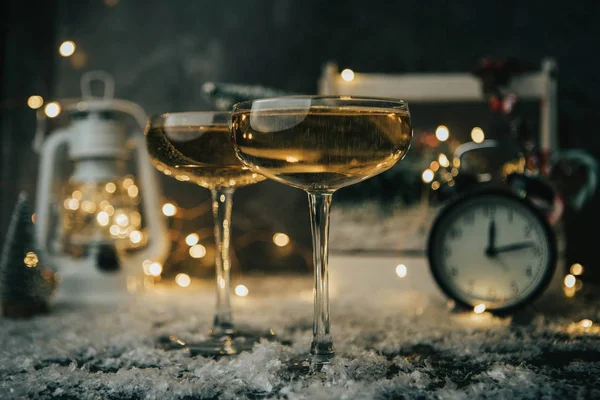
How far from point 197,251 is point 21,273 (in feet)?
2.05

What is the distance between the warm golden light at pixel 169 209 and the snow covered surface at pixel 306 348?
17.1 inches

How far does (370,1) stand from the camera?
1631mm

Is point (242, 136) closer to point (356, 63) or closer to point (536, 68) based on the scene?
point (356, 63)

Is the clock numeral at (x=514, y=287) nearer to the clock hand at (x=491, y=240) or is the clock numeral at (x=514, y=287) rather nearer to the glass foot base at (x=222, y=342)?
the clock hand at (x=491, y=240)

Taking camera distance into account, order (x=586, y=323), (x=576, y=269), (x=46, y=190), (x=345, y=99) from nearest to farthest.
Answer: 1. (x=345, y=99)
2. (x=586, y=323)
3. (x=46, y=190)
4. (x=576, y=269)

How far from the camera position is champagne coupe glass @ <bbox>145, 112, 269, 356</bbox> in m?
0.87

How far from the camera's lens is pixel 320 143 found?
2.20 ft

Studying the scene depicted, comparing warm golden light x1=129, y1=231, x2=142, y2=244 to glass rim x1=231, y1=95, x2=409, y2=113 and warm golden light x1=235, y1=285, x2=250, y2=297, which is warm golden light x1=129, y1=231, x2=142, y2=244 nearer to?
warm golden light x1=235, y1=285, x2=250, y2=297

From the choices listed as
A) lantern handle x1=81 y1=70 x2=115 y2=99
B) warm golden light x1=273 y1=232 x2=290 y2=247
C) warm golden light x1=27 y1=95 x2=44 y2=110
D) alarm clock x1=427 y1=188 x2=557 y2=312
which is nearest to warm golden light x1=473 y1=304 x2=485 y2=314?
alarm clock x1=427 y1=188 x2=557 y2=312

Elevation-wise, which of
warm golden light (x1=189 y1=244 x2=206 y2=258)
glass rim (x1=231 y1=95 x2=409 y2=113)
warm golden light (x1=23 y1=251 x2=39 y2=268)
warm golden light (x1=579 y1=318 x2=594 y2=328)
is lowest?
warm golden light (x1=579 y1=318 x2=594 y2=328)

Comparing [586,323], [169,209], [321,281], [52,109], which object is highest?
[52,109]

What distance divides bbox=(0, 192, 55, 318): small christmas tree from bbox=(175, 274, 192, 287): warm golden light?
458 mm

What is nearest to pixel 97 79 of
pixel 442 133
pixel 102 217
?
pixel 102 217

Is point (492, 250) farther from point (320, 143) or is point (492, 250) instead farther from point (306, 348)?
point (320, 143)
